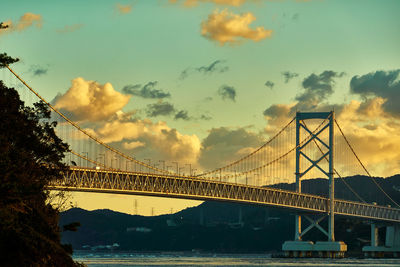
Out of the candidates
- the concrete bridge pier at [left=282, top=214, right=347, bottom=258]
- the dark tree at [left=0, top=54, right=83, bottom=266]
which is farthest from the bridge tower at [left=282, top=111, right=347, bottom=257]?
the dark tree at [left=0, top=54, right=83, bottom=266]

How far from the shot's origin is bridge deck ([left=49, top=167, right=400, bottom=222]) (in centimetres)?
8631

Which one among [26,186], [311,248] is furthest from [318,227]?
[26,186]

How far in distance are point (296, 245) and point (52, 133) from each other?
282ft

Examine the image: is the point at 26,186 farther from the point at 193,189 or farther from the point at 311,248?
the point at 311,248

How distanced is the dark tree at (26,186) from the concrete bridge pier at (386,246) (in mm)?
110474

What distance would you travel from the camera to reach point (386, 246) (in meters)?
146

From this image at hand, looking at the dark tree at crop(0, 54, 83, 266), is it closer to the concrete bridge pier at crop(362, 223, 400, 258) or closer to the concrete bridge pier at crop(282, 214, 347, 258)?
the concrete bridge pier at crop(282, 214, 347, 258)

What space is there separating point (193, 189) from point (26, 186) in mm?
76236

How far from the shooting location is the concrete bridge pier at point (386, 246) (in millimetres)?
144625

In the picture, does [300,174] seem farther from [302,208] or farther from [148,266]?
[148,266]

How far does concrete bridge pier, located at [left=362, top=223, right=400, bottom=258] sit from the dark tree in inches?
4349

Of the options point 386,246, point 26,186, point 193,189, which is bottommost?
point 26,186

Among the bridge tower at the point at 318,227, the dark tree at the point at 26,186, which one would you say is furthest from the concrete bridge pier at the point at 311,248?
the dark tree at the point at 26,186

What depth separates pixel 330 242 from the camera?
124 m
